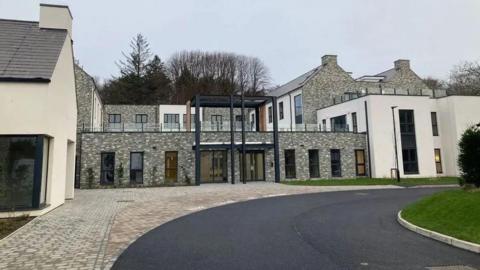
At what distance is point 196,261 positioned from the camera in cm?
577

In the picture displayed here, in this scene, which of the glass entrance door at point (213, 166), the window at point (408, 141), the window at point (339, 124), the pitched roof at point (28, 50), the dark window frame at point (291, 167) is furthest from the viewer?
the window at point (339, 124)

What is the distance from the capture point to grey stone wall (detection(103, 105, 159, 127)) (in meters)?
40.3

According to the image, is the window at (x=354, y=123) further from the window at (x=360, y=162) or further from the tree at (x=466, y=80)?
the tree at (x=466, y=80)

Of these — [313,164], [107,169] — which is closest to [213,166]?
[107,169]

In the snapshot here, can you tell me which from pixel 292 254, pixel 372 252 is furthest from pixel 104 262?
pixel 372 252

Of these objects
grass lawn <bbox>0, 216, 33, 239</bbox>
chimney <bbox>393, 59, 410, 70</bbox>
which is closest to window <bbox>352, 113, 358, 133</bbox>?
chimney <bbox>393, 59, 410, 70</bbox>

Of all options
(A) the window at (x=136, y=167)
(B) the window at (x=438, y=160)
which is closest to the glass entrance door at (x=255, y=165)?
(A) the window at (x=136, y=167)

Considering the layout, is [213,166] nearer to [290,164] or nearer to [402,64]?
[290,164]

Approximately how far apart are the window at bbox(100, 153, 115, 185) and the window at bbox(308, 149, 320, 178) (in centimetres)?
1393

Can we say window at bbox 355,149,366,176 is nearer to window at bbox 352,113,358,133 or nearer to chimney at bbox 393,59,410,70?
window at bbox 352,113,358,133

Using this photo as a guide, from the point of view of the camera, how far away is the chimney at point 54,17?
1460 cm

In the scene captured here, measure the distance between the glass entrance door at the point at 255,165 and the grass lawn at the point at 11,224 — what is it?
16268mm

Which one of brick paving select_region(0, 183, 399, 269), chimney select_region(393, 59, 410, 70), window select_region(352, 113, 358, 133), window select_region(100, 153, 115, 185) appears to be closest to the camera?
brick paving select_region(0, 183, 399, 269)

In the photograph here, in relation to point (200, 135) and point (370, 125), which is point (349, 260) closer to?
point (200, 135)
